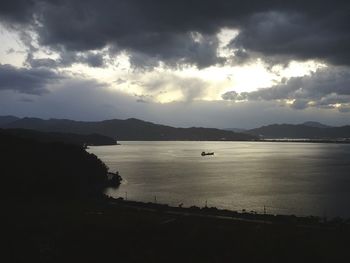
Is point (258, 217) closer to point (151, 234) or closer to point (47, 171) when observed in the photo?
point (151, 234)

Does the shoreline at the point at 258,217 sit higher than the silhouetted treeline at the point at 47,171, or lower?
lower

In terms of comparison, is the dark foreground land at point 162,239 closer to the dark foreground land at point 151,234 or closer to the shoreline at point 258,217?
the dark foreground land at point 151,234

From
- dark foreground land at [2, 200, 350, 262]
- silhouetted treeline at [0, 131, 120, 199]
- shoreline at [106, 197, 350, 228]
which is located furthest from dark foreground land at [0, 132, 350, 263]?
silhouetted treeline at [0, 131, 120, 199]

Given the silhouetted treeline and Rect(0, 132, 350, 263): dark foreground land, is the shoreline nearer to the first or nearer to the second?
Rect(0, 132, 350, 263): dark foreground land

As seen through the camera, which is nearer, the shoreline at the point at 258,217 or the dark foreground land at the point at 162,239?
the dark foreground land at the point at 162,239

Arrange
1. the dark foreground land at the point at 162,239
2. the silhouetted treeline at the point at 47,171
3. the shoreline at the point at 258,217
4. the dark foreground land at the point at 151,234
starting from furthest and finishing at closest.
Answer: the silhouetted treeline at the point at 47,171, the shoreline at the point at 258,217, the dark foreground land at the point at 151,234, the dark foreground land at the point at 162,239

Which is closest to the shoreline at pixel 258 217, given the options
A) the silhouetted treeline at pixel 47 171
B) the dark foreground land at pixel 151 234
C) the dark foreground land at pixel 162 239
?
the dark foreground land at pixel 151 234

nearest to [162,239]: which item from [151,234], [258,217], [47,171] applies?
[151,234]

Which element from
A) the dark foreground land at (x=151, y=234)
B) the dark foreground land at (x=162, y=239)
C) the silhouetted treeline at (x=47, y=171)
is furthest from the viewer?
the silhouetted treeline at (x=47, y=171)
